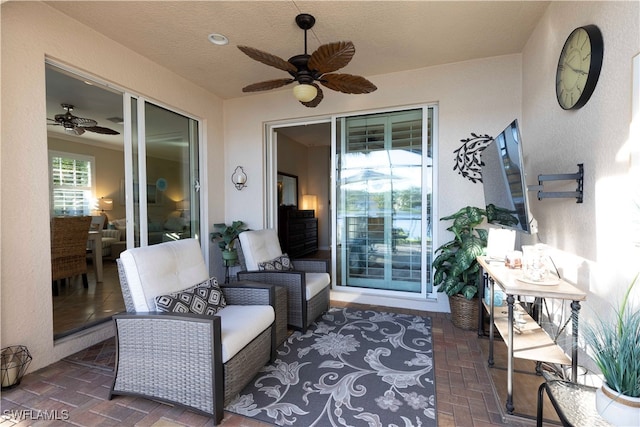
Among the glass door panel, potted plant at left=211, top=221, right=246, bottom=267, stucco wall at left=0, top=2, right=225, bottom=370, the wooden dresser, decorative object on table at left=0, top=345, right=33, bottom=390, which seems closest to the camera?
decorative object on table at left=0, top=345, right=33, bottom=390

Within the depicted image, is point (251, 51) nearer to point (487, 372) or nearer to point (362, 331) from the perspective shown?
point (362, 331)

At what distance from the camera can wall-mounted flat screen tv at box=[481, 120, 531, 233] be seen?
183 centimetres

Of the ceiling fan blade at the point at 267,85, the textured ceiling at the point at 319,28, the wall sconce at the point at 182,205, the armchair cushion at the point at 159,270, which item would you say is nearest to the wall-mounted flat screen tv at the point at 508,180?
the textured ceiling at the point at 319,28

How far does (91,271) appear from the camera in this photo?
16.6 ft

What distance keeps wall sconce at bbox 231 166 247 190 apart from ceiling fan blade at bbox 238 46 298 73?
2.30m

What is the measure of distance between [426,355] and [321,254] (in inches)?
209

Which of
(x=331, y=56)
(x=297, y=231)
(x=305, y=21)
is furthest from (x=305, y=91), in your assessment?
(x=297, y=231)

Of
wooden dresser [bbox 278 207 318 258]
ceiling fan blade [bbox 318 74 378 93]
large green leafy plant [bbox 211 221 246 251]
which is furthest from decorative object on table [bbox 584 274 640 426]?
wooden dresser [bbox 278 207 318 258]

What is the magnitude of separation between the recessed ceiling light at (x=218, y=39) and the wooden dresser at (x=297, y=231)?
3854mm

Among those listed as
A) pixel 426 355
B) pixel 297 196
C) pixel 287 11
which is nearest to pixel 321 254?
pixel 297 196

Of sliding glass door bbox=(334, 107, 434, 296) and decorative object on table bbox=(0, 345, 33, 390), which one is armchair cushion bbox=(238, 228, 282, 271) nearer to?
sliding glass door bbox=(334, 107, 434, 296)

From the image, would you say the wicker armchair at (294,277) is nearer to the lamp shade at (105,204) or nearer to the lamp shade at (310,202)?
the lamp shade at (310,202)

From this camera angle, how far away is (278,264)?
3.16 metres

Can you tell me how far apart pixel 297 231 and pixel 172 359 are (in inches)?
203
